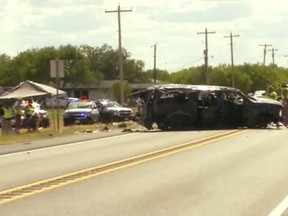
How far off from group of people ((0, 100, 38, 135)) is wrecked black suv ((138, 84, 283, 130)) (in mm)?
5410

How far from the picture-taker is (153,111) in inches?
1319

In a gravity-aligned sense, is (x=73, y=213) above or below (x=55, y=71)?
below

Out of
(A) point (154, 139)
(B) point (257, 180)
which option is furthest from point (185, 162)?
(A) point (154, 139)

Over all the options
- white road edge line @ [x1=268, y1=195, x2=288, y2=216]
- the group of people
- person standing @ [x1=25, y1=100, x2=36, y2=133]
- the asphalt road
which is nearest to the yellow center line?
the asphalt road

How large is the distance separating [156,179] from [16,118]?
20.8 meters

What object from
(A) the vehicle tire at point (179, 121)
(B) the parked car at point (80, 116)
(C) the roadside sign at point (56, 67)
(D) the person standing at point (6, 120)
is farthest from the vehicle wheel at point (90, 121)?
(C) the roadside sign at point (56, 67)

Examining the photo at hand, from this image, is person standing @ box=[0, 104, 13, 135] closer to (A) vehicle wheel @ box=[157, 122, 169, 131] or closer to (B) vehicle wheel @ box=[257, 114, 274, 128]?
(A) vehicle wheel @ box=[157, 122, 169, 131]

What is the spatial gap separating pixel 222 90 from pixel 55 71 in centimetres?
757

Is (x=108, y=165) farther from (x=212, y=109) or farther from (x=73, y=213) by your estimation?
(x=212, y=109)

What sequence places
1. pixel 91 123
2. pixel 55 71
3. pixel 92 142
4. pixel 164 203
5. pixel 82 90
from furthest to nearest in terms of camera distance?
1. pixel 82 90
2. pixel 91 123
3. pixel 55 71
4. pixel 92 142
5. pixel 164 203

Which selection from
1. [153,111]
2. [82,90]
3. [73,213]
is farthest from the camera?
[82,90]

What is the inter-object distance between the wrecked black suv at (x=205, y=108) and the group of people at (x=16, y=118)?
541 centimetres

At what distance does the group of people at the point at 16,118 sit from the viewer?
32688 mm

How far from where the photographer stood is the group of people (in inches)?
1287
